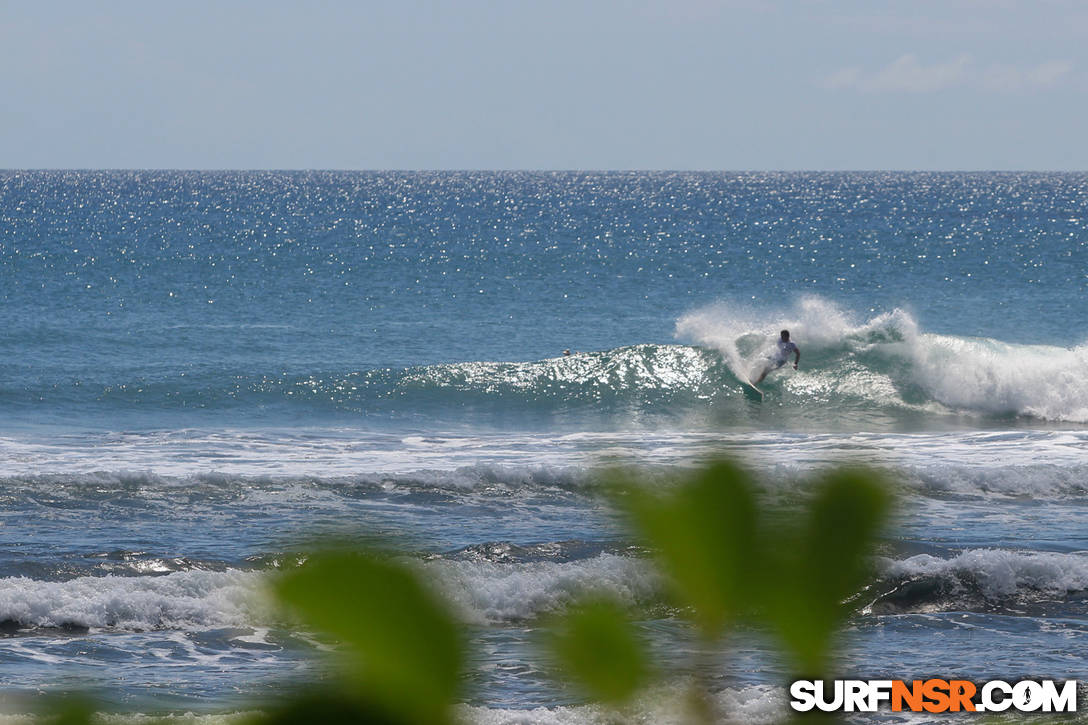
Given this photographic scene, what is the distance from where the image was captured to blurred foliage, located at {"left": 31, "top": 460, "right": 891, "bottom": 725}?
0.49 meters

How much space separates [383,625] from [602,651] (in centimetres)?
11

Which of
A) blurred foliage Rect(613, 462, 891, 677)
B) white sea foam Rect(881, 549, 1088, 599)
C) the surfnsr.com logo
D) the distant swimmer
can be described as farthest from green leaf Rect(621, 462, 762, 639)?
the distant swimmer

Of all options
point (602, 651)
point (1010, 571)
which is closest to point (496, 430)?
point (1010, 571)

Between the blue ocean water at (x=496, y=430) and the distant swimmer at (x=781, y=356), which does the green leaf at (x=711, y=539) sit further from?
the distant swimmer at (x=781, y=356)

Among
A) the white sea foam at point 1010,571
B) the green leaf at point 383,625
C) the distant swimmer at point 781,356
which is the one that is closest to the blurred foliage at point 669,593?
the green leaf at point 383,625

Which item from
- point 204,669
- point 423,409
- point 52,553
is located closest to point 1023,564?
point 204,669

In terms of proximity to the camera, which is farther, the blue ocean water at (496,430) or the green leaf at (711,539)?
the blue ocean water at (496,430)

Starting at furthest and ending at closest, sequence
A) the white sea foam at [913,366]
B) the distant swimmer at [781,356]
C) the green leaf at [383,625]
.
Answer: the distant swimmer at [781,356] → the white sea foam at [913,366] → the green leaf at [383,625]

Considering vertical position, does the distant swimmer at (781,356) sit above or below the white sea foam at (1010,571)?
above

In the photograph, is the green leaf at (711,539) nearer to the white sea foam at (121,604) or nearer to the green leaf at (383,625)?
the green leaf at (383,625)

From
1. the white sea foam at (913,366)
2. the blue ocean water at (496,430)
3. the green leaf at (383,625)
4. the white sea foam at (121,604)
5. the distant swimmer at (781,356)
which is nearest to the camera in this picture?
the green leaf at (383,625)

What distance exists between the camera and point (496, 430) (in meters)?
23.8

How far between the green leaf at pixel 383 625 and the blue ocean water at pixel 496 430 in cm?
5

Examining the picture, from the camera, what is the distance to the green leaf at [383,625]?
482mm
